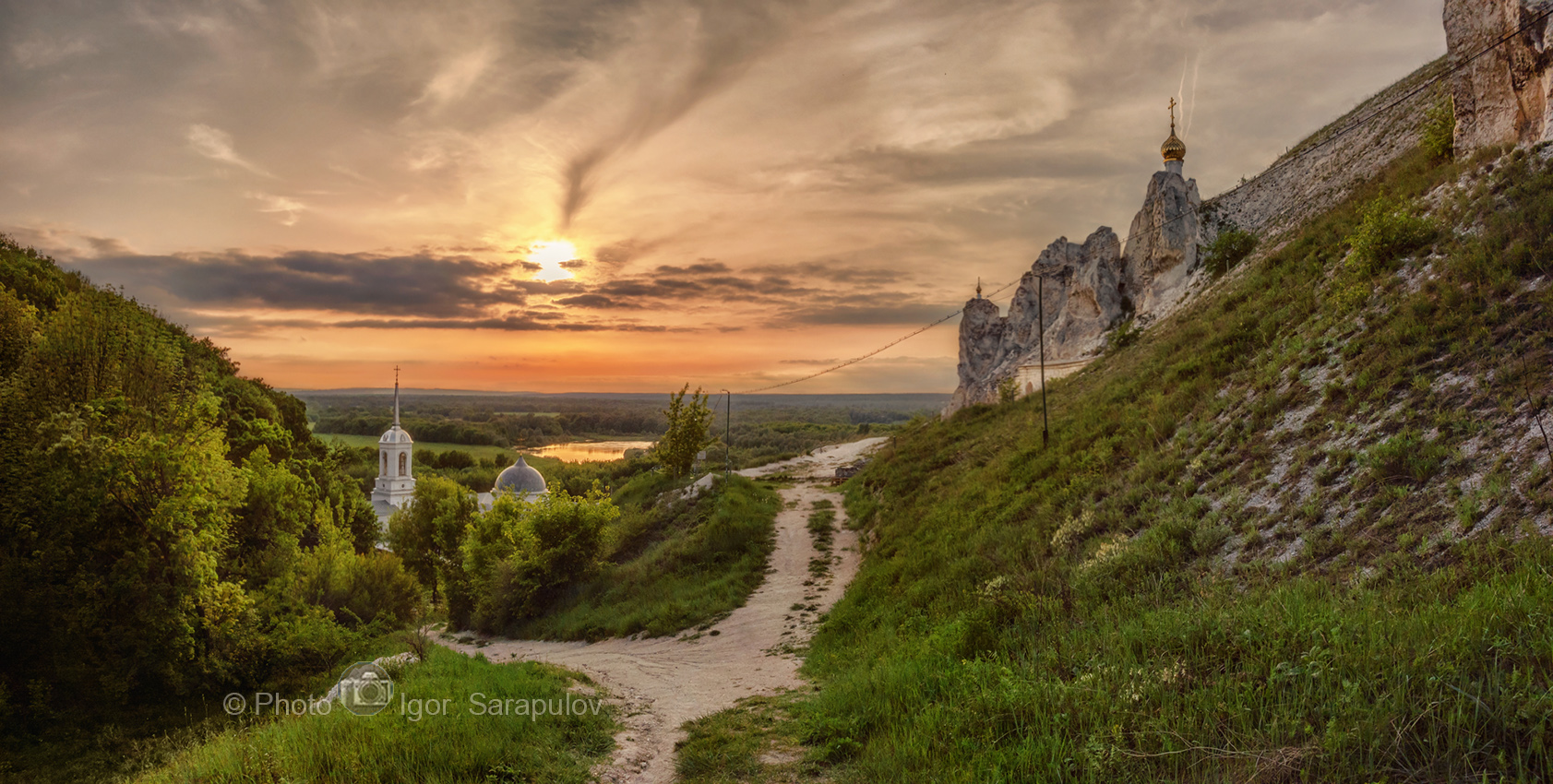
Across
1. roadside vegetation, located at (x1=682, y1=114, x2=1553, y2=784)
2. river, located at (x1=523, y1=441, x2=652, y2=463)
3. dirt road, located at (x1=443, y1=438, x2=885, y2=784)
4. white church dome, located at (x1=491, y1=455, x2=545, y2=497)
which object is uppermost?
roadside vegetation, located at (x1=682, y1=114, x2=1553, y2=784)

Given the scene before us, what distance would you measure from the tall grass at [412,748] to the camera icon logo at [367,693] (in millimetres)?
180

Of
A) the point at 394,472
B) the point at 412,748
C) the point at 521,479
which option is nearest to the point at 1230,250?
the point at 412,748

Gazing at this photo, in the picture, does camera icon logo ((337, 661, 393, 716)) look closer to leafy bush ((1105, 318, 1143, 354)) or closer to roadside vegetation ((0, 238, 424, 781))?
roadside vegetation ((0, 238, 424, 781))

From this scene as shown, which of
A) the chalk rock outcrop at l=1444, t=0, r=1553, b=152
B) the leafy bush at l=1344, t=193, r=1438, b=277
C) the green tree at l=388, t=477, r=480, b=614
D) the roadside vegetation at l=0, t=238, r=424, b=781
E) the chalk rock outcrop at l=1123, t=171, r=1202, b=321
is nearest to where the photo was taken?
the leafy bush at l=1344, t=193, r=1438, b=277

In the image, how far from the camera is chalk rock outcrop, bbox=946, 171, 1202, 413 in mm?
37156

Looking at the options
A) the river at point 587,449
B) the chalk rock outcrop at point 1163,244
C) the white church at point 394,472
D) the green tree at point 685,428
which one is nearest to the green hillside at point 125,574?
the green tree at point 685,428

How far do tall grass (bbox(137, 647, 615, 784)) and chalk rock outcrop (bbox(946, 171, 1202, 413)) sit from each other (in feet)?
114

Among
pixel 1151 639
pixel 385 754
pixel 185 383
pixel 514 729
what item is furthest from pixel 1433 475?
pixel 185 383

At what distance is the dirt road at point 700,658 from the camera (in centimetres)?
779

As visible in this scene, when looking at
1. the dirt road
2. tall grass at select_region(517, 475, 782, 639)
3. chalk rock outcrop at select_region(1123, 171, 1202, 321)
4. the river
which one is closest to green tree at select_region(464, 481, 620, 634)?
tall grass at select_region(517, 475, 782, 639)

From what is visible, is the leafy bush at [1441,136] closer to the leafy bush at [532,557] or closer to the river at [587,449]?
the leafy bush at [532,557]

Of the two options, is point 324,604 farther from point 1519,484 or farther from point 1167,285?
point 1167,285

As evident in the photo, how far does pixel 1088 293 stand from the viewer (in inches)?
1690

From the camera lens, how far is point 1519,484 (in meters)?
6.19
